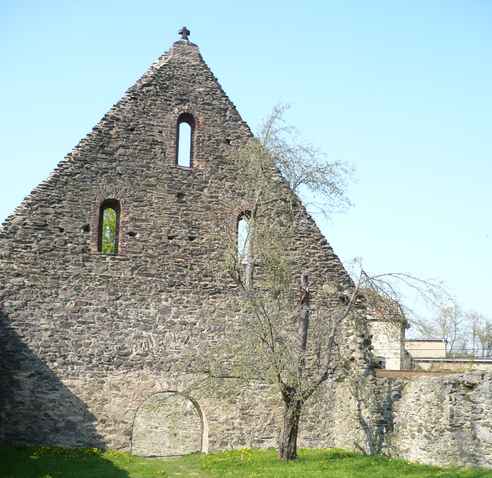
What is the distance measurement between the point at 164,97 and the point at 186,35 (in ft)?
6.46

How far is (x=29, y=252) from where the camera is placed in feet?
49.6

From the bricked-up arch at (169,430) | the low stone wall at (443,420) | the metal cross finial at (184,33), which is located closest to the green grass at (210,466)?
the low stone wall at (443,420)

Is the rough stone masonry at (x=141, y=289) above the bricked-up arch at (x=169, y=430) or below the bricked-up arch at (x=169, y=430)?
above

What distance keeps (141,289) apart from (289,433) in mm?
4415

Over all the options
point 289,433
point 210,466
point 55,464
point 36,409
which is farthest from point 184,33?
point 55,464

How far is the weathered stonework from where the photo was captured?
14.9 metres

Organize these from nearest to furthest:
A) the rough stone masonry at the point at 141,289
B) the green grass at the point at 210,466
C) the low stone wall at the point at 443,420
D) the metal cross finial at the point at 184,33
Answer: the green grass at the point at 210,466
the low stone wall at the point at 443,420
the rough stone masonry at the point at 141,289
the metal cross finial at the point at 184,33

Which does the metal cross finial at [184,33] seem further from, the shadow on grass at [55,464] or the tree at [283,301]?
the shadow on grass at [55,464]

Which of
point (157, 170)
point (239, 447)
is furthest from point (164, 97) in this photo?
point (239, 447)

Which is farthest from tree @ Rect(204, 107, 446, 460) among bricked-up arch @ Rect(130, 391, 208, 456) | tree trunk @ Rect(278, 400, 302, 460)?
bricked-up arch @ Rect(130, 391, 208, 456)

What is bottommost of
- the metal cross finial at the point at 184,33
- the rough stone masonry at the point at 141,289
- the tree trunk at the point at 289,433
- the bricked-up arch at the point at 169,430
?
the bricked-up arch at the point at 169,430

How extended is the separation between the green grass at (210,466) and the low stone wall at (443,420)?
0.41m

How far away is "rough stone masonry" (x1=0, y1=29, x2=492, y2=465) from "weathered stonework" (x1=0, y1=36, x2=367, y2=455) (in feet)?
0.08

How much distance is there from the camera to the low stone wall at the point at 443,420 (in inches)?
509
